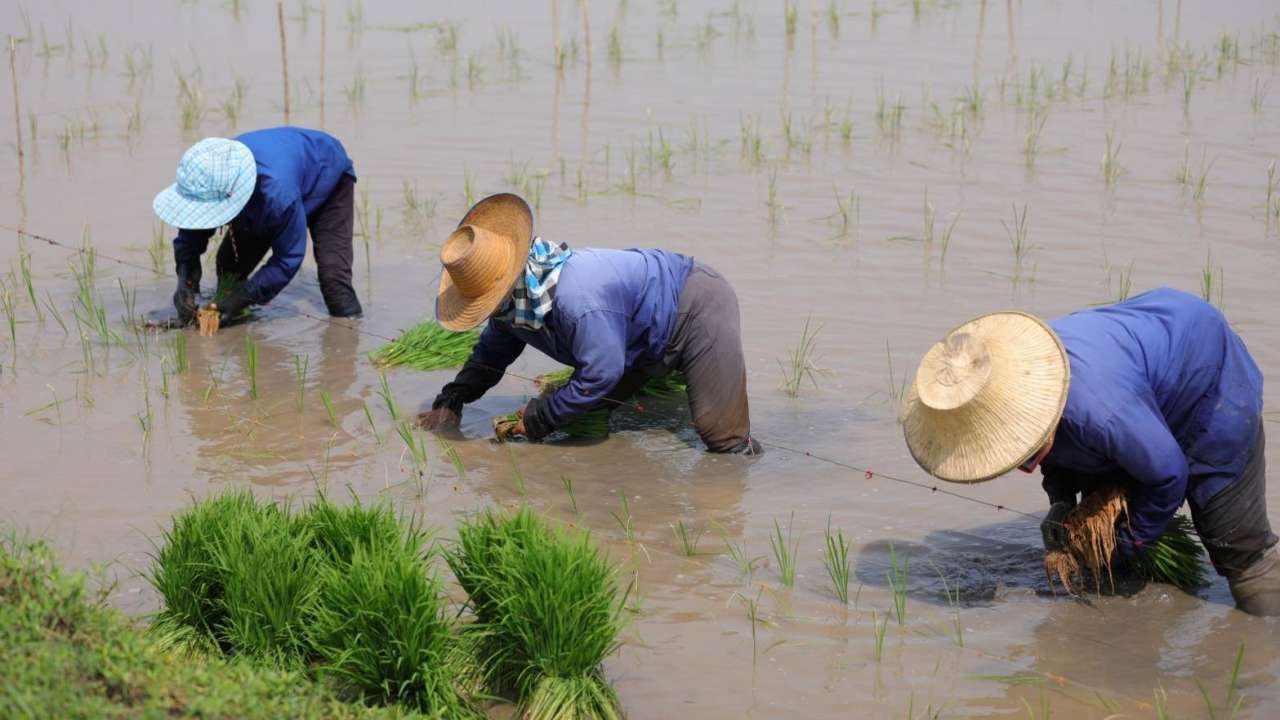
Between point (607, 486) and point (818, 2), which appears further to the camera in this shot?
point (818, 2)

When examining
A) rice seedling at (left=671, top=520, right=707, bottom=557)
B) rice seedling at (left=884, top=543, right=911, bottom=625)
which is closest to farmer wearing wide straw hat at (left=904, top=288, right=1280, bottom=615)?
rice seedling at (left=884, top=543, right=911, bottom=625)

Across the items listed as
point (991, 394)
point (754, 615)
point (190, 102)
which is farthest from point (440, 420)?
point (190, 102)

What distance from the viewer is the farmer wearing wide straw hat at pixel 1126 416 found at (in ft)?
12.3

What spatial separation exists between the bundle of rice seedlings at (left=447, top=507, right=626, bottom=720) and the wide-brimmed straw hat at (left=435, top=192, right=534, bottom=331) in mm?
1395

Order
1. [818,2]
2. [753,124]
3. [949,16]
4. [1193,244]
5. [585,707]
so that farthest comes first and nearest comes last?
[818,2] → [949,16] → [753,124] → [1193,244] → [585,707]

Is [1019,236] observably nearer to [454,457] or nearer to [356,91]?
[454,457]

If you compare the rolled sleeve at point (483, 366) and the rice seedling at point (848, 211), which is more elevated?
the rice seedling at point (848, 211)

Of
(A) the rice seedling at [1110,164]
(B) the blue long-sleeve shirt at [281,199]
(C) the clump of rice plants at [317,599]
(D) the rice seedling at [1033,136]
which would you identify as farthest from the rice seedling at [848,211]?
(C) the clump of rice plants at [317,599]

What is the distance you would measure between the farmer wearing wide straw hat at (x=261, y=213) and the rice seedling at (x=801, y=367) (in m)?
2.26

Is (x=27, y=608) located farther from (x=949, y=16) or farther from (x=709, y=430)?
(x=949, y=16)

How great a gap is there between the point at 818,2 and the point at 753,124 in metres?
5.62

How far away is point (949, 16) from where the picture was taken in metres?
14.9

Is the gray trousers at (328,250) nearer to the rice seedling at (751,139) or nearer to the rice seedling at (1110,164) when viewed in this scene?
the rice seedling at (751,139)

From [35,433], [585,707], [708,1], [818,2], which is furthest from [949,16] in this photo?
[585,707]
